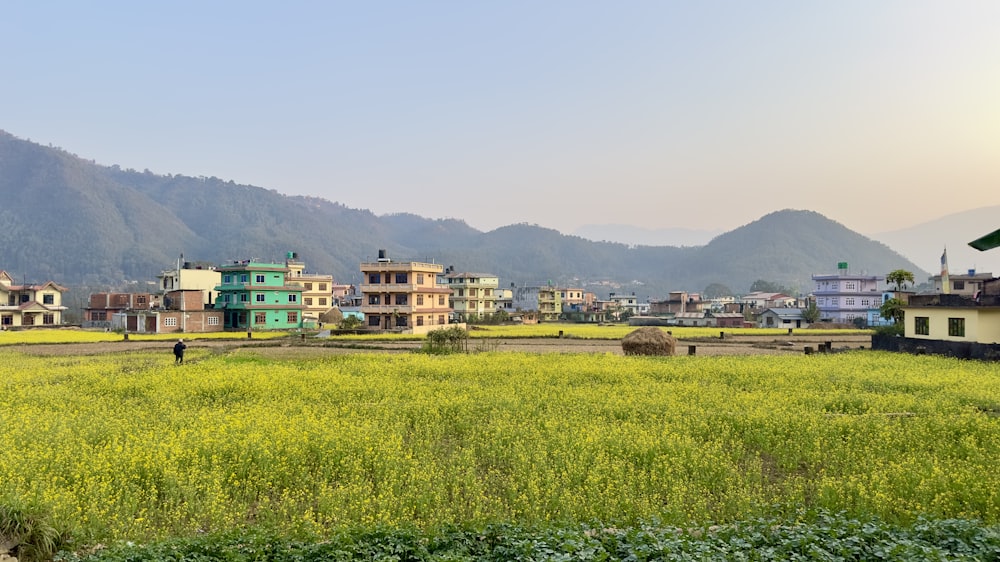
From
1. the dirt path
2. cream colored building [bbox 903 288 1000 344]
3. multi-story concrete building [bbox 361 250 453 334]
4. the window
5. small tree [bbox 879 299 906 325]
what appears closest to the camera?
cream colored building [bbox 903 288 1000 344]

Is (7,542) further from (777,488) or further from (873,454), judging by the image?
(873,454)

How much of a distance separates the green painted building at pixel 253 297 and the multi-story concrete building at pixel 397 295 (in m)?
10.7

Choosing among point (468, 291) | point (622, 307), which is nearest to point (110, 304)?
point (468, 291)

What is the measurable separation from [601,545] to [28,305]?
8238 centimetres

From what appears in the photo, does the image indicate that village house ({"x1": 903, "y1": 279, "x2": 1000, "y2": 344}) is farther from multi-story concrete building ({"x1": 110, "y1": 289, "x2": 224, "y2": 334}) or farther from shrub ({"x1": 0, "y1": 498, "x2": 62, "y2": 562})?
multi-story concrete building ({"x1": 110, "y1": 289, "x2": 224, "y2": 334})

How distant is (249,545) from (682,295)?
354 ft

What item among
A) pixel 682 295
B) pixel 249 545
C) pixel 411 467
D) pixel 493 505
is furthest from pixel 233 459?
pixel 682 295

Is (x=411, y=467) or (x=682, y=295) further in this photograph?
(x=682, y=295)

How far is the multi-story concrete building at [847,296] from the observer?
9738 centimetres

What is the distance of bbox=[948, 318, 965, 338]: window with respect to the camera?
34.1 m

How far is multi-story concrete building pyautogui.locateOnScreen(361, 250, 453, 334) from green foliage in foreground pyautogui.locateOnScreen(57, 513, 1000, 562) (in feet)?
179

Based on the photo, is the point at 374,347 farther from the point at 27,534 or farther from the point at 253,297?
the point at 27,534

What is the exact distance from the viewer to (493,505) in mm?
10891

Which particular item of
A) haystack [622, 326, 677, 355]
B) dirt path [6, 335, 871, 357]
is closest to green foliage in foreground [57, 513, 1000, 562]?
haystack [622, 326, 677, 355]
